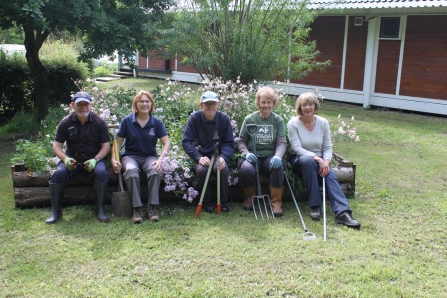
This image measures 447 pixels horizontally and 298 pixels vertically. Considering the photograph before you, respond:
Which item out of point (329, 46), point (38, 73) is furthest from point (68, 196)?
point (329, 46)

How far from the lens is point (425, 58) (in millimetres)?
10570

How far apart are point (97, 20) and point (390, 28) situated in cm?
766

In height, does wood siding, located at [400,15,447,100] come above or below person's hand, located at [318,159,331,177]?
above

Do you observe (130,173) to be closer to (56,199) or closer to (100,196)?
(100,196)

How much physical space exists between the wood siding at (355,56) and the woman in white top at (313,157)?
7.86 metres

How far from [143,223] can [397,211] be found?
2524 mm

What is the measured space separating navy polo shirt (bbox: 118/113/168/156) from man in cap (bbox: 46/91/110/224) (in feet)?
0.67

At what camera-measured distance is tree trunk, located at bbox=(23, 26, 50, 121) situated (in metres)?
8.41

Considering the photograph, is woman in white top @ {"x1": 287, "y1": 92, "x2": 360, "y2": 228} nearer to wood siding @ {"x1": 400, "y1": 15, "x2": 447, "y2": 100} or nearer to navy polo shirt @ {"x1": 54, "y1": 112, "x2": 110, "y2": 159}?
navy polo shirt @ {"x1": 54, "y1": 112, "x2": 110, "y2": 159}

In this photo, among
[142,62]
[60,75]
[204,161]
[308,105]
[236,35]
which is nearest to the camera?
[204,161]

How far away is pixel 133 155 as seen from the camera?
4613 millimetres

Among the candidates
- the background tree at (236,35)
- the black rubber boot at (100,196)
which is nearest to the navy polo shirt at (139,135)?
the black rubber boot at (100,196)

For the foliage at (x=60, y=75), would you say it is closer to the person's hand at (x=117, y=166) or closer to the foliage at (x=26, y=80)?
the foliage at (x=26, y=80)

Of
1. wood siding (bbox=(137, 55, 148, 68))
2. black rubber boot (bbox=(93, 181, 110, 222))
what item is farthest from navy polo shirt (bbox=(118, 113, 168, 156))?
wood siding (bbox=(137, 55, 148, 68))
